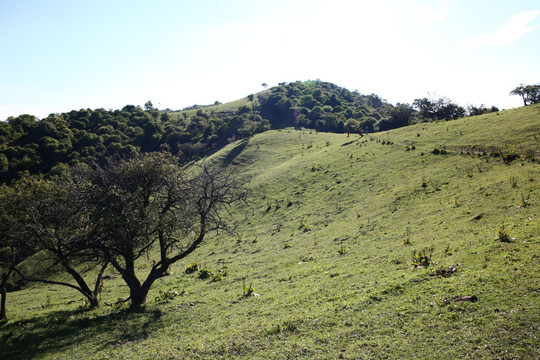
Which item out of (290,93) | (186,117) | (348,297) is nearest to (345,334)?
(348,297)

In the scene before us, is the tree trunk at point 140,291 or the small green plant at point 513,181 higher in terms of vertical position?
the small green plant at point 513,181

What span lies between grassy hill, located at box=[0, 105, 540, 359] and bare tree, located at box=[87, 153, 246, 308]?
3.52m

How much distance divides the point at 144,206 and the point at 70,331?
7.18 metres

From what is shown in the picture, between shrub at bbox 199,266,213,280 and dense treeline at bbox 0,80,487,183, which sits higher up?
dense treeline at bbox 0,80,487,183

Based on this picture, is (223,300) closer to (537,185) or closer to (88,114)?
(537,185)

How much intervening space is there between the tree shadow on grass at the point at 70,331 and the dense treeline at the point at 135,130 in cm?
6034

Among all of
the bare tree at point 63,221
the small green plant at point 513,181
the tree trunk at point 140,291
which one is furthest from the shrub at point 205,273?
the small green plant at point 513,181

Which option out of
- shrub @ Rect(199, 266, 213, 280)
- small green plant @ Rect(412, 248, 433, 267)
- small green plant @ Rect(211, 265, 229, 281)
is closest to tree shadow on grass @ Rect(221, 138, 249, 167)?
small green plant @ Rect(211, 265, 229, 281)

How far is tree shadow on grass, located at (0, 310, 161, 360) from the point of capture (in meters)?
13.6

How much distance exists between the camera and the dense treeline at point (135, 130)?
86688 millimetres

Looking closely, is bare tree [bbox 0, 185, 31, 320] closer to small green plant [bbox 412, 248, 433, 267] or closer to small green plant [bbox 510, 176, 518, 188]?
small green plant [bbox 412, 248, 433, 267]

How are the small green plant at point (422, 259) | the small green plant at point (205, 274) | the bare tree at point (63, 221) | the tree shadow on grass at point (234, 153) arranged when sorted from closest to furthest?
the small green plant at point (422, 259), the bare tree at point (63, 221), the small green plant at point (205, 274), the tree shadow on grass at point (234, 153)

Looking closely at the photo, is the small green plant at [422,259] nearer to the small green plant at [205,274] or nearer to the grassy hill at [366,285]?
the grassy hill at [366,285]

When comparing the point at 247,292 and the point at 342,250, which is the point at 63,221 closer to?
the point at 247,292
